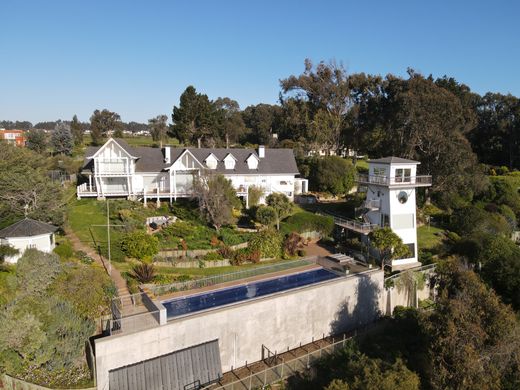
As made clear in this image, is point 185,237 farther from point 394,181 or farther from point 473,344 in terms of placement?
point 473,344

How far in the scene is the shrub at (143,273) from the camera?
74.5 ft

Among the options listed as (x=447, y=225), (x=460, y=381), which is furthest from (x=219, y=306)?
(x=447, y=225)

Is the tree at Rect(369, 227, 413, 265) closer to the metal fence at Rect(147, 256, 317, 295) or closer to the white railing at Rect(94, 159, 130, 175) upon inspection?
the metal fence at Rect(147, 256, 317, 295)

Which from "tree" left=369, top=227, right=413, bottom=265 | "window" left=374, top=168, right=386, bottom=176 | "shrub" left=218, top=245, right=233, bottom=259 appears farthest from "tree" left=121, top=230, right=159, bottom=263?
"window" left=374, top=168, right=386, bottom=176

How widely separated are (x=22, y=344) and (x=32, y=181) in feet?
48.4

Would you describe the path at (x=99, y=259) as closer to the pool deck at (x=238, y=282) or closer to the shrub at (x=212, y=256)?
the pool deck at (x=238, y=282)

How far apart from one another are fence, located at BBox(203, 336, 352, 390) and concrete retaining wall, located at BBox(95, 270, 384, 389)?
4.66 feet

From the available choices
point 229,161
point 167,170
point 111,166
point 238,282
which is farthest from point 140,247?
point 229,161

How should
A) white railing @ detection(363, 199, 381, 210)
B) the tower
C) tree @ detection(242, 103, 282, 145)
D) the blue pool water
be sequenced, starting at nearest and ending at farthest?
the blue pool water < the tower < white railing @ detection(363, 199, 381, 210) < tree @ detection(242, 103, 282, 145)

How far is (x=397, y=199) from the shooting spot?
104ft

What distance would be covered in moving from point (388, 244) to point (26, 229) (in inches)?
979

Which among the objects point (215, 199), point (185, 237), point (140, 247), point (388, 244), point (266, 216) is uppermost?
point (215, 199)

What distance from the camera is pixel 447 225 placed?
4131 cm

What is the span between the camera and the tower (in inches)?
1231
